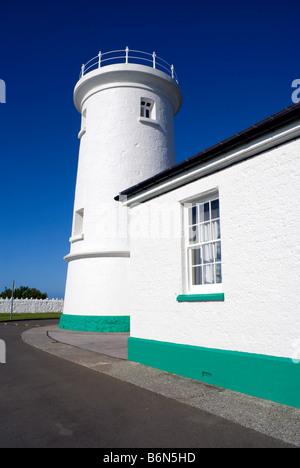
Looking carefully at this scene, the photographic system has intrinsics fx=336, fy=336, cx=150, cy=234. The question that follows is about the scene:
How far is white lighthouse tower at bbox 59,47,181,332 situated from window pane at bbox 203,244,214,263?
301 inches

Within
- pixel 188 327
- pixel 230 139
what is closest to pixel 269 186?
pixel 230 139

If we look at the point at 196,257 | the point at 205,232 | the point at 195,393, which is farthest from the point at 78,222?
the point at 195,393

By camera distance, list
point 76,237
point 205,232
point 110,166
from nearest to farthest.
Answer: point 205,232 < point 110,166 < point 76,237

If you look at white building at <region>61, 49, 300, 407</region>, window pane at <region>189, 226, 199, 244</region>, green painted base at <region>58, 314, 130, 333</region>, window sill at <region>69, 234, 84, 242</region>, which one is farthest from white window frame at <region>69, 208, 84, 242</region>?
window pane at <region>189, 226, 199, 244</region>

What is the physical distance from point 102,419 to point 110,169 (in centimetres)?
1180

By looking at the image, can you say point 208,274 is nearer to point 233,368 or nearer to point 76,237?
point 233,368

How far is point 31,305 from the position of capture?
30.6 m

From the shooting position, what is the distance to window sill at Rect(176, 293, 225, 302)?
596cm

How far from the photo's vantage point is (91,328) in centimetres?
1387

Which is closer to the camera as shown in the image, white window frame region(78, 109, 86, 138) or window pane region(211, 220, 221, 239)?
window pane region(211, 220, 221, 239)

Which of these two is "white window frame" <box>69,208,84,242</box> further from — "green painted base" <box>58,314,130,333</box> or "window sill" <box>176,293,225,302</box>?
"window sill" <box>176,293,225,302</box>
